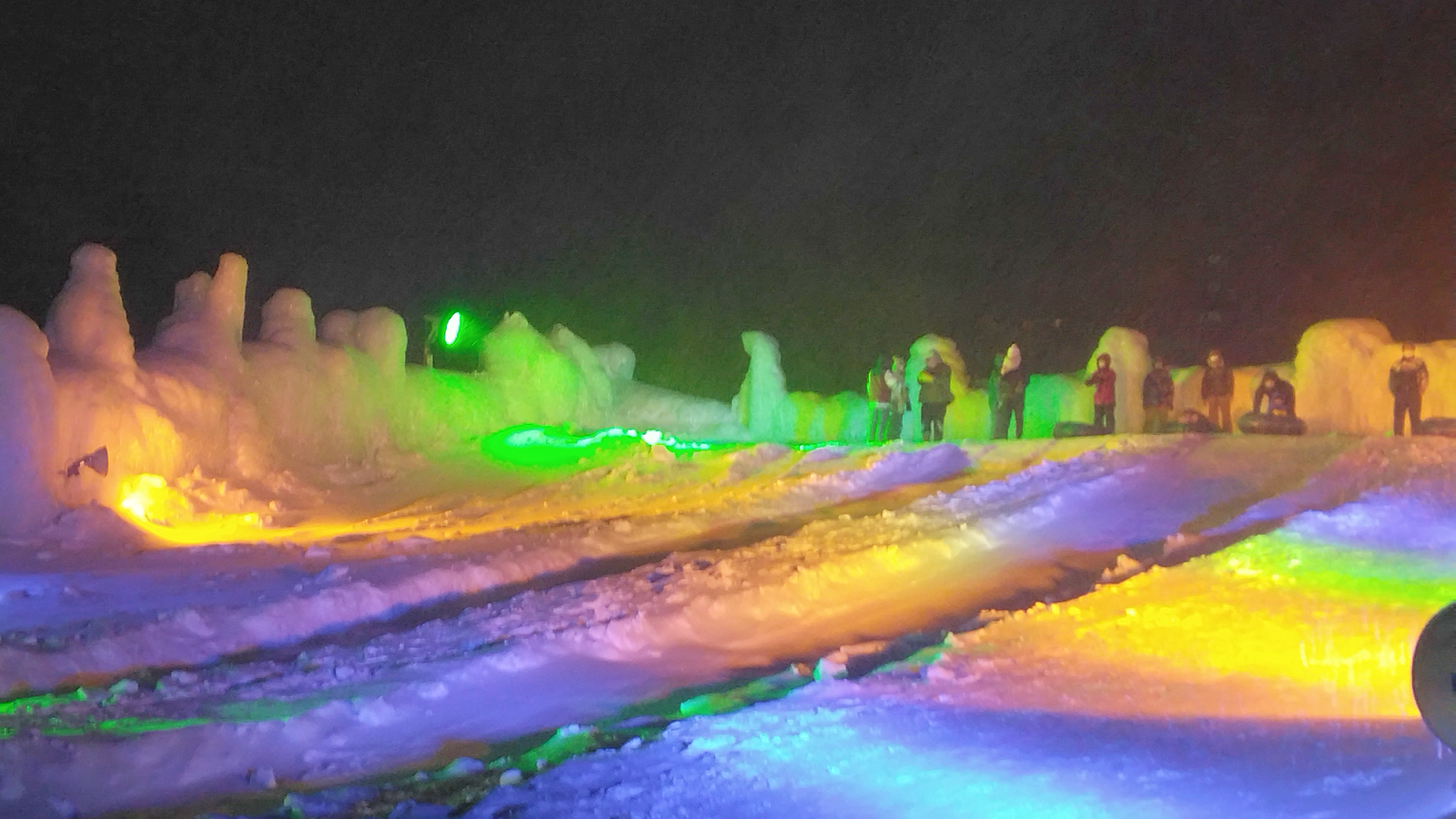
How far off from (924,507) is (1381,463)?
5286 mm

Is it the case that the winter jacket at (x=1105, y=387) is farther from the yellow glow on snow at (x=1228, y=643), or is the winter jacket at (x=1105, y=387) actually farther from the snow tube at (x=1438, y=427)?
the yellow glow on snow at (x=1228, y=643)

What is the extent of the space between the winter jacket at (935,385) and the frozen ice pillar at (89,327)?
12.1 metres

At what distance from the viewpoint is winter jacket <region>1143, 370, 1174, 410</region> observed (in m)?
18.2

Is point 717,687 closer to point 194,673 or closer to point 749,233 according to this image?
point 194,673

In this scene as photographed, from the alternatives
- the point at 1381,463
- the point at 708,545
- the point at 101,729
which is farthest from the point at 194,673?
the point at 1381,463

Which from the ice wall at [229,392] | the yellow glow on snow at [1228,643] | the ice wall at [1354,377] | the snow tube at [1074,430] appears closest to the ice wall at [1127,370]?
the snow tube at [1074,430]

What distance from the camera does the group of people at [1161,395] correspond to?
1631 centimetres

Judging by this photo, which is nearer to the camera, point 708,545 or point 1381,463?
point 708,545

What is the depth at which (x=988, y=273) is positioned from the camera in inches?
1812

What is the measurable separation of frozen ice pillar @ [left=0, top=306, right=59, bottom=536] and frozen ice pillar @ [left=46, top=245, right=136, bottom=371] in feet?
4.72

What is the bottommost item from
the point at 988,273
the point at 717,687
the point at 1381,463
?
the point at 717,687

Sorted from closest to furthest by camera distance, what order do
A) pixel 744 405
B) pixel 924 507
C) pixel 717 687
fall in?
pixel 717 687 → pixel 924 507 → pixel 744 405

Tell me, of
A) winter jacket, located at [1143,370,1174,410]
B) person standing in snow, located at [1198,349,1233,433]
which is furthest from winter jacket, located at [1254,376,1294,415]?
winter jacket, located at [1143,370,1174,410]

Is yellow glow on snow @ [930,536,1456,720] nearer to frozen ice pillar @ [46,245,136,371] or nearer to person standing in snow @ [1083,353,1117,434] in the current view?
person standing in snow @ [1083,353,1117,434]
